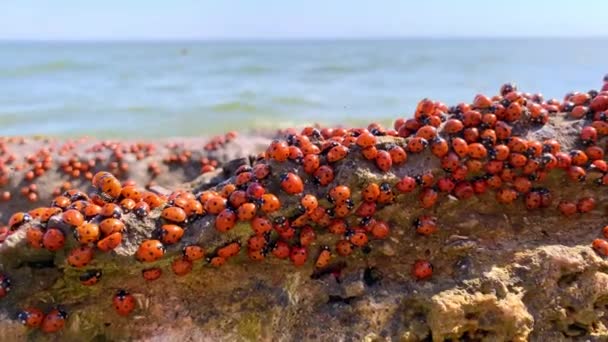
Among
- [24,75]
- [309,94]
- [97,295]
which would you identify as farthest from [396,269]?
[24,75]

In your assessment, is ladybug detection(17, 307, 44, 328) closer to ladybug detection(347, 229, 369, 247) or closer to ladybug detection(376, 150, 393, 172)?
ladybug detection(347, 229, 369, 247)

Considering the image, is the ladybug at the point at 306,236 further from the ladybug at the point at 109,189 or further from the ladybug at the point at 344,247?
the ladybug at the point at 109,189

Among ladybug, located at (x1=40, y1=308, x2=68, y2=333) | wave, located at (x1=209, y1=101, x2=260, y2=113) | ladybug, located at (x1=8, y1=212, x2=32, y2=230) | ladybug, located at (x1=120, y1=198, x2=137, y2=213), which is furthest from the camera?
wave, located at (x1=209, y1=101, x2=260, y2=113)

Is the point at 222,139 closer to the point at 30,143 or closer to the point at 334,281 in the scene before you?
the point at 30,143

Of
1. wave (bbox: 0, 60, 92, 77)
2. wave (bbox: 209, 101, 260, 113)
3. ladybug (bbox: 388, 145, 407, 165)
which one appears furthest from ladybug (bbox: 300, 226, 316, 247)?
wave (bbox: 0, 60, 92, 77)

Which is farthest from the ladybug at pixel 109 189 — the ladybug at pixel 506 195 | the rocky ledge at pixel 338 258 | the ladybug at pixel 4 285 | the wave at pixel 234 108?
the wave at pixel 234 108

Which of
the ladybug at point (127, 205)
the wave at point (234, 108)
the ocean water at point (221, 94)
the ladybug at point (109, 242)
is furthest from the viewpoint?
the wave at point (234, 108)
